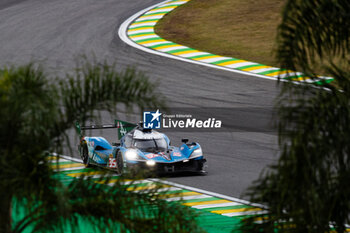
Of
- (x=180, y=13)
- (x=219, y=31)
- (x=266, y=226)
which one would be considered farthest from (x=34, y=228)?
(x=180, y=13)

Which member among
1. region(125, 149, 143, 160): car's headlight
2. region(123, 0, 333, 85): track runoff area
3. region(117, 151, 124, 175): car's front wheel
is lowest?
region(117, 151, 124, 175): car's front wheel

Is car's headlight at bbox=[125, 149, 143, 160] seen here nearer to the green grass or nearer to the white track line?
the white track line

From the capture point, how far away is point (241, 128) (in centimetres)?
2086

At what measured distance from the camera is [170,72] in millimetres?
26391

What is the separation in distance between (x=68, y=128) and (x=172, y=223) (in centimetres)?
142

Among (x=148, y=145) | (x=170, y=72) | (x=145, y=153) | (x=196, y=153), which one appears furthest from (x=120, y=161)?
(x=170, y=72)

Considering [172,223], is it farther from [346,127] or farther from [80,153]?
[80,153]

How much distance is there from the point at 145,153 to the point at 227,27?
58.9 feet

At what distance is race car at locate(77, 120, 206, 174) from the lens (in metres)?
16.1

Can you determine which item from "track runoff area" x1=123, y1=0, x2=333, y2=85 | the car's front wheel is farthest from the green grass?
the car's front wheel

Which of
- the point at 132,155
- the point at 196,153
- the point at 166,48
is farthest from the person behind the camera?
the point at 166,48

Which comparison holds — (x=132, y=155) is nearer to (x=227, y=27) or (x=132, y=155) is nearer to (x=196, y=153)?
(x=196, y=153)

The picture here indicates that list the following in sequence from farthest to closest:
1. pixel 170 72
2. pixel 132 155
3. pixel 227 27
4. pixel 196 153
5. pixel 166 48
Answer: pixel 227 27
pixel 166 48
pixel 170 72
pixel 196 153
pixel 132 155

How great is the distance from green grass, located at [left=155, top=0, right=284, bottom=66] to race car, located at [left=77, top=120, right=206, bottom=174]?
12040 mm
